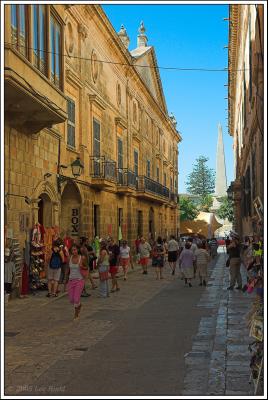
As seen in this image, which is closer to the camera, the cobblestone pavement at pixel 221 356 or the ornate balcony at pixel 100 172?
the cobblestone pavement at pixel 221 356

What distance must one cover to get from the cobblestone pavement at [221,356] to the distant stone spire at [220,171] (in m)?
91.3

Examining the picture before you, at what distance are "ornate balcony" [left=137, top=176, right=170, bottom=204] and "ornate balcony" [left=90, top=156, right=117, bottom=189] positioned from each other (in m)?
7.68

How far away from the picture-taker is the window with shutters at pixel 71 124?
65.1 ft

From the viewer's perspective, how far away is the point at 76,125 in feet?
68.4

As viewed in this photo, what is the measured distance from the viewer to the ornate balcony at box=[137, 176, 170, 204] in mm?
32188

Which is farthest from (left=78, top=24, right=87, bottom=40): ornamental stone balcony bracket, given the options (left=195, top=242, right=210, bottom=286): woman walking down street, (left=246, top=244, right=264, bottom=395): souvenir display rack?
(left=246, top=244, right=264, bottom=395): souvenir display rack

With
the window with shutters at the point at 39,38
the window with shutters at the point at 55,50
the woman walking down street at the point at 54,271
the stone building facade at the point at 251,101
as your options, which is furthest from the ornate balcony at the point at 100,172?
the woman walking down street at the point at 54,271

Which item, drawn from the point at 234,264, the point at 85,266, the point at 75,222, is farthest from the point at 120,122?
the point at 85,266

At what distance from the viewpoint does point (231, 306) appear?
1178 cm

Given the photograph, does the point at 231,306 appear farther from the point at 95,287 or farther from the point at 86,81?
the point at 86,81

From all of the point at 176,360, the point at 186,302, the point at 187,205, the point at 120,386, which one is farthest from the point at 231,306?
the point at 187,205

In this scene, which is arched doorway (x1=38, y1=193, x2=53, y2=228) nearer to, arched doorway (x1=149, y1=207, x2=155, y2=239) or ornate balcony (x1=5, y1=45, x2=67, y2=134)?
ornate balcony (x1=5, y1=45, x2=67, y2=134)

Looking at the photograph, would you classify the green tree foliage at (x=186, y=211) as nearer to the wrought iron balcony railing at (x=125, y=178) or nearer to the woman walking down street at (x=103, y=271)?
the wrought iron balcony railing at (x=125, y=178)

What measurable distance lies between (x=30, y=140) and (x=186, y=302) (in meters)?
6.24
